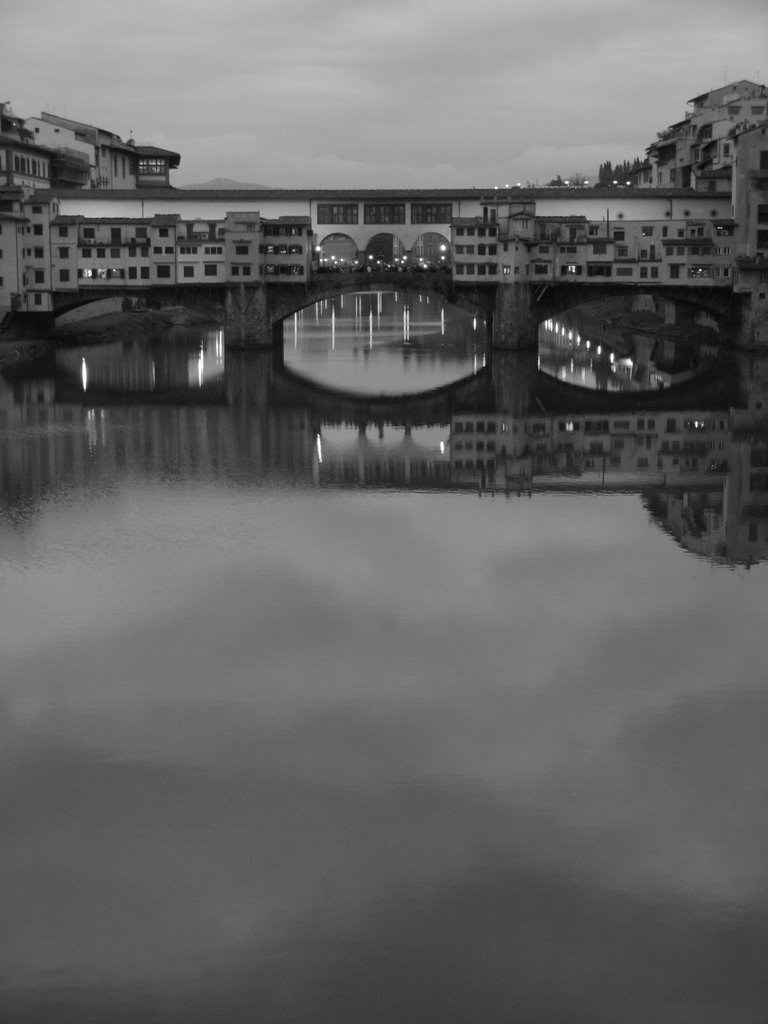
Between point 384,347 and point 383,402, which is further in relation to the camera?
point 384,347

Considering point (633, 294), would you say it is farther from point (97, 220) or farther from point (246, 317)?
point (97, 220)

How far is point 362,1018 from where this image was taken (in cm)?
935

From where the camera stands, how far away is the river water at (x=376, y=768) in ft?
32.3

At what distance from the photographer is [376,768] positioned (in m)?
13.2

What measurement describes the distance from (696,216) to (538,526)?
132 feet

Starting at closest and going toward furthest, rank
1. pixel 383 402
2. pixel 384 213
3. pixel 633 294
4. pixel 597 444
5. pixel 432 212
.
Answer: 1. pixel 597 444
2. pixel 383 402
3. pixel 633 294
4. pixel 432 212
5. pixel 384 213

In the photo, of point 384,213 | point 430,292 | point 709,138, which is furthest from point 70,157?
point 709,138

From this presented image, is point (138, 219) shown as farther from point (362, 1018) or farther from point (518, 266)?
point (362, 1018)

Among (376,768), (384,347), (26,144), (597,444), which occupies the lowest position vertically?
(376,768)

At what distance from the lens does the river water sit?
9836 mm

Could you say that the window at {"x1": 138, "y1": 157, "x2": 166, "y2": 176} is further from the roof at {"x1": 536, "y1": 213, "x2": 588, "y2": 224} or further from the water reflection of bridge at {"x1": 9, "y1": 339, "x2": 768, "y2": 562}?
the water reflection of bridge at {"x1": 9, "y1": 339, "x2": 768, "y2": 562}

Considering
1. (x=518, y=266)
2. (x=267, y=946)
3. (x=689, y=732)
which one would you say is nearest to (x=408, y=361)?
(x=518, y=266)

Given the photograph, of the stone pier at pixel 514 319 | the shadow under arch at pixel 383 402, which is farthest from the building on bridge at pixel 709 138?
the shadow under arch at pixel 383 402

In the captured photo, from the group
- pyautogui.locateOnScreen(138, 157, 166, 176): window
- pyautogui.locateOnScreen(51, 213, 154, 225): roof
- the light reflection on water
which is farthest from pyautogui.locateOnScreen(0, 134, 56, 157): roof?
pyautogui.locateOnScreen(138, 157, 166, 176): window
